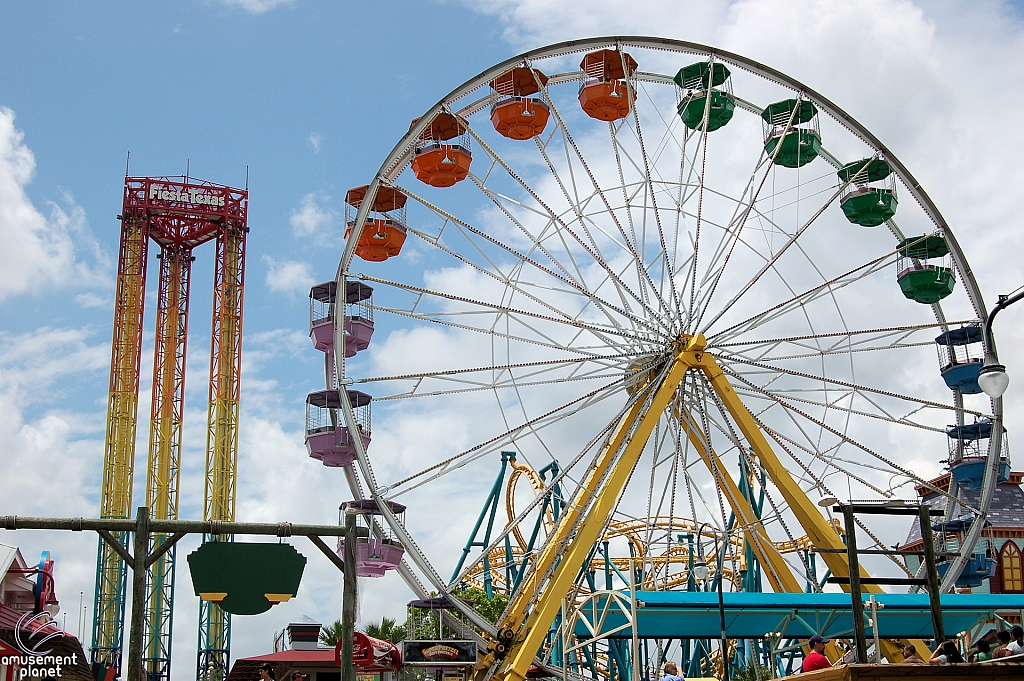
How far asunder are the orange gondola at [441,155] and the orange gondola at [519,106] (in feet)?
2.52

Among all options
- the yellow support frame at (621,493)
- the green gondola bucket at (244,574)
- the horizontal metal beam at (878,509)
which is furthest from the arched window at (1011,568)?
the green gondola bucket at (244,574)

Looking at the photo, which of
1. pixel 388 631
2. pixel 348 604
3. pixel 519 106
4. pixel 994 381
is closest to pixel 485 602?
pixel 388 631

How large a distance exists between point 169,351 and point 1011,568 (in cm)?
3931

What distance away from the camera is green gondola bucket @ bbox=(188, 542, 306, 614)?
31.3 feet

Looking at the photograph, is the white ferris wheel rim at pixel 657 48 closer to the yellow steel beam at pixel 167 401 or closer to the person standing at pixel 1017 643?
the person standing at pixel 1017 643

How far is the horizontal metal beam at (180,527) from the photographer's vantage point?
910 centimetres

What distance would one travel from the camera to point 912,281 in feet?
80.9

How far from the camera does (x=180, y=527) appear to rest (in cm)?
936

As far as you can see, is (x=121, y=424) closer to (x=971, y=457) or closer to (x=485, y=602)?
(x=485, y=602)

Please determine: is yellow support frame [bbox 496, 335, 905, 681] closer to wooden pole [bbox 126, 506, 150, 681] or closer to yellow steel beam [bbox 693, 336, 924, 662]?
yellow steel beam [bbox 693, 336, 924, 662]

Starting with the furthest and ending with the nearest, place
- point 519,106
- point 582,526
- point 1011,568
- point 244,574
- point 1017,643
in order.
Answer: point 1011,568
point 519,106
point 582,526
point 1017,643
point 244,574

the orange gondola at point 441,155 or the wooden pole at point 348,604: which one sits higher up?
the orange gondola at point 441,155

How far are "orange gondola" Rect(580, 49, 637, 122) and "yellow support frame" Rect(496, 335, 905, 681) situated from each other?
4919 millimetres

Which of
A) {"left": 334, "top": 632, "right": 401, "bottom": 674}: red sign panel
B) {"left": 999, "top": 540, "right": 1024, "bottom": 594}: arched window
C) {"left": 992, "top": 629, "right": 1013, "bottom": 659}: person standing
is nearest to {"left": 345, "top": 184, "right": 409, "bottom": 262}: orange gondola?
{"left": 334, "top": 632, "right": 401, "bottom": 674}: red sign panel
